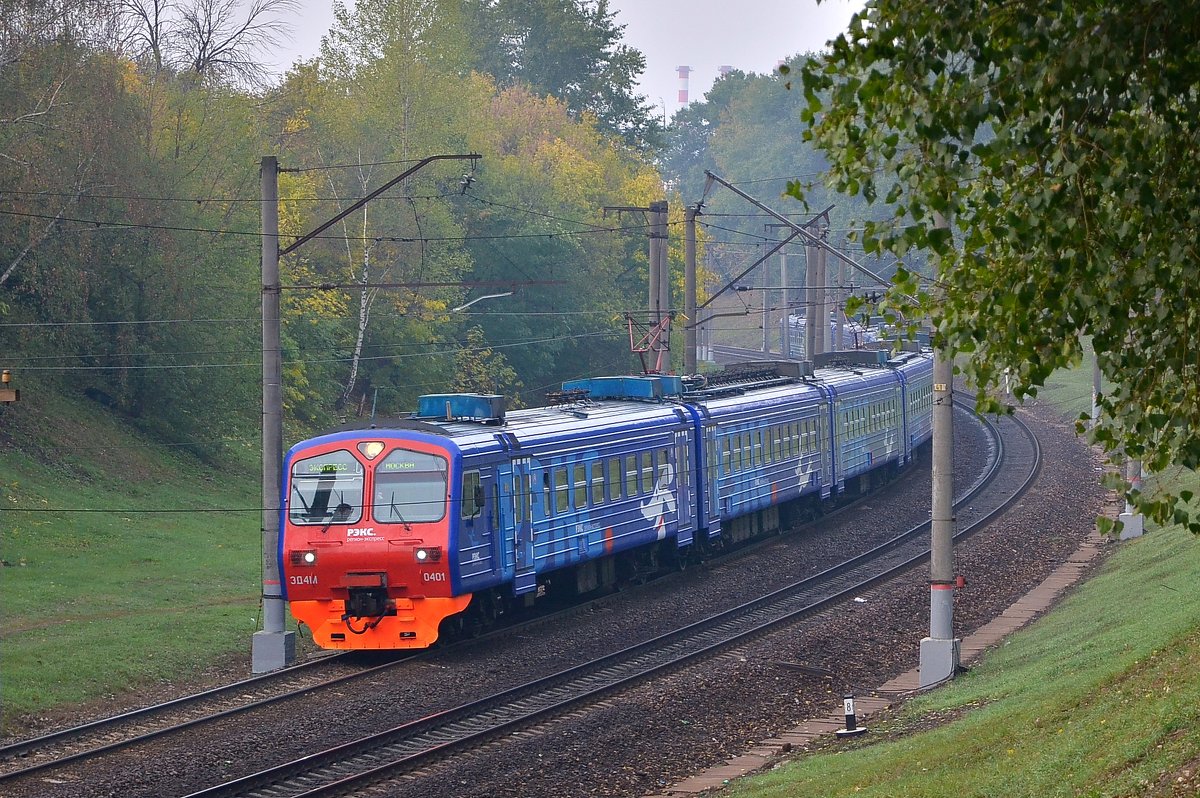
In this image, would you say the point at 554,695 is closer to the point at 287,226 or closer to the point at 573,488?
the point at 573,488

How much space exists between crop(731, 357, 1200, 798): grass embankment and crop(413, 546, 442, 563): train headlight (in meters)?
6.10

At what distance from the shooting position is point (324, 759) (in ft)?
48.1

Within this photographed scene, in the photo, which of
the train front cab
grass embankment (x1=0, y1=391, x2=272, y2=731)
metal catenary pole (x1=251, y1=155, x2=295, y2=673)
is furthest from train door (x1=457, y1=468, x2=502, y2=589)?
grass embankment (x1=0, y1=391, x2=272, y2=731)

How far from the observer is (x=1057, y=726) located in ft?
40.8

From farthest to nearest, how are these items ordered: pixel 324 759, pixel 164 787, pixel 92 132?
1. pixel 92 132
2. pixel 324 759
3. pixel 164 787

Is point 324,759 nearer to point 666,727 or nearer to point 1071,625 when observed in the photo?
point 666,727

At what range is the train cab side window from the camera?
19578mm

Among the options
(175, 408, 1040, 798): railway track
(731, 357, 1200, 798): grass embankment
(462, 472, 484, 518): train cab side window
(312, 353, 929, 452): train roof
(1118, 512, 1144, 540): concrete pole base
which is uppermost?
(312, 353, 929, 452): train roof

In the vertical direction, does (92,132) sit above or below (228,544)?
above

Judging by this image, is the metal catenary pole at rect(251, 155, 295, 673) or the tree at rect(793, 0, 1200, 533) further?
the metal catenary pole at rect(251, 155, 295, 673)

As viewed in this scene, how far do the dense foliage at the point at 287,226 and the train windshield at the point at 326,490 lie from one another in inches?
228

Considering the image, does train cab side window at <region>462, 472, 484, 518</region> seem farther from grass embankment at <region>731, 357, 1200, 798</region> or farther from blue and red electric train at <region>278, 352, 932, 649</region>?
grass embankment at <region>731, 357, 1200, 798</region>

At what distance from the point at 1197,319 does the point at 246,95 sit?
39.8 meters

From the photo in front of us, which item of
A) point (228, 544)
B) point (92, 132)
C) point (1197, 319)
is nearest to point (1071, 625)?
point (1197, 319)
